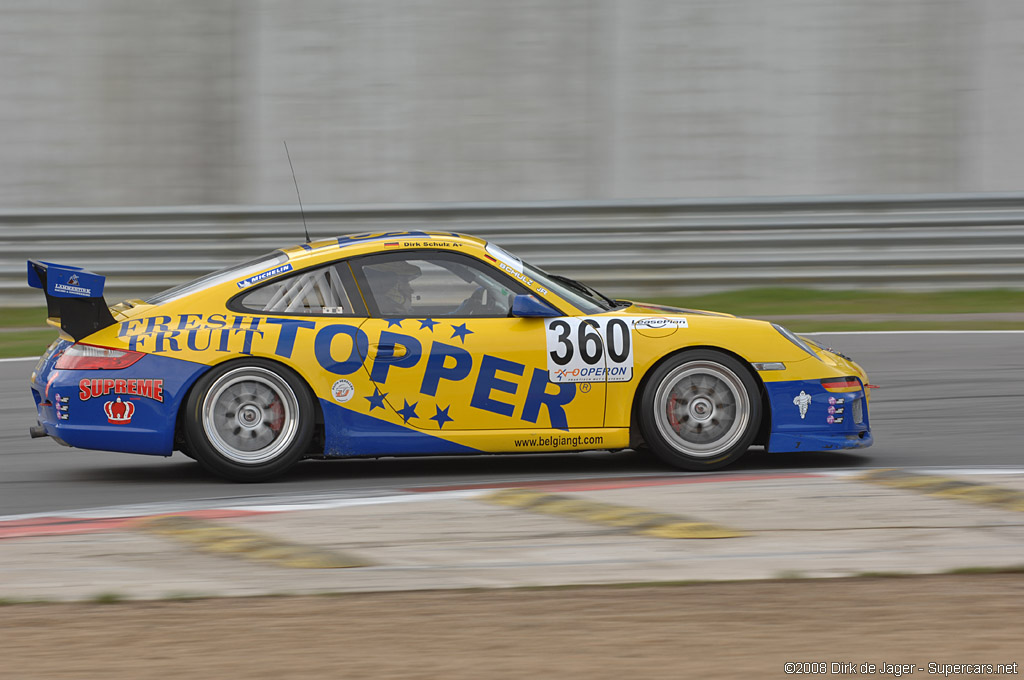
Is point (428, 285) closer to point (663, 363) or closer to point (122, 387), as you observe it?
point (663, 363)

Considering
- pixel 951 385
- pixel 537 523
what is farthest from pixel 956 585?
pixel 951 385

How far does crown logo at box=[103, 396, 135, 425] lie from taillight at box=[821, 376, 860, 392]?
353cm

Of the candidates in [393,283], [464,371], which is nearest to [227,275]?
[393,283]

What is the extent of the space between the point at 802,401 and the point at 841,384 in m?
0.24

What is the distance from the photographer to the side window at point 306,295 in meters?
6.49

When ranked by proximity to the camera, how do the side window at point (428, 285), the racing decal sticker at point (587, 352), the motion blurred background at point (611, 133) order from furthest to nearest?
the motion blurred background at point (611, 133) → the side window at point (428, 285) → the racing decal sticker at point (587, 352)

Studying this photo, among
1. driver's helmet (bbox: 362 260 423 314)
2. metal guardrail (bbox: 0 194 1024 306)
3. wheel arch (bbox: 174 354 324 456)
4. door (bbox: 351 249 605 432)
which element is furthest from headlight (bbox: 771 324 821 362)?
metal guardrail (bbox: 0 194 1024 306)

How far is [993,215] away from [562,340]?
28.1ft

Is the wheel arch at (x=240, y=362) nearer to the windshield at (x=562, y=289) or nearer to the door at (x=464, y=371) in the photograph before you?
the door at (x=464, y=371)

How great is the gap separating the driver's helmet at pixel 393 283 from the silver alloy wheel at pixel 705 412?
143 centimetres

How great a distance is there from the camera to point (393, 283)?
655cm

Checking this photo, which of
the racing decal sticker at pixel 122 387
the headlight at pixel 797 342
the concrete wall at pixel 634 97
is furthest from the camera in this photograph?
the concrete wall at pixel 634 97

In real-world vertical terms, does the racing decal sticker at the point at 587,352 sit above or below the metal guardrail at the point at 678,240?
below

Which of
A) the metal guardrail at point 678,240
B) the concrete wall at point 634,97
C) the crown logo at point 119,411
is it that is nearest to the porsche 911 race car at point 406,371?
the crown logo at point 119,411
